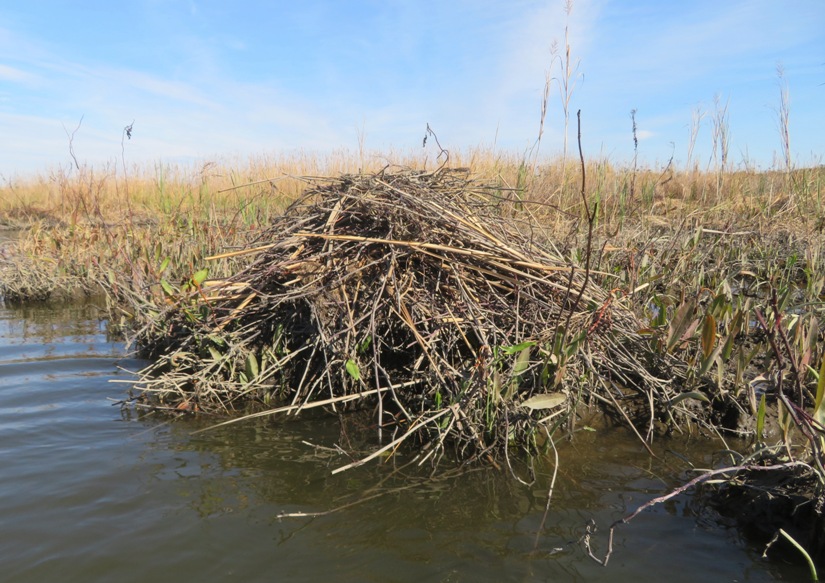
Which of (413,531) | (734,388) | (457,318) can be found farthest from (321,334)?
(734,388)

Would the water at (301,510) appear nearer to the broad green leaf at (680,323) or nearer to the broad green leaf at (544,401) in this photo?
the broad green leaf at (544,401)

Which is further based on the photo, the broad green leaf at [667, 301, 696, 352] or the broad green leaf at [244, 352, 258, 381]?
the broad green leaf at [244, 352, 258, 381]

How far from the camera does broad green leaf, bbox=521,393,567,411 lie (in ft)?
8.05

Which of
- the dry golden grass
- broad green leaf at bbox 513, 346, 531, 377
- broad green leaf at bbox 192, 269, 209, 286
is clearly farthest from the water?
the dry golden grass

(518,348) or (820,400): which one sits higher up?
(518,348)

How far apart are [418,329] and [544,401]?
2.59 ft

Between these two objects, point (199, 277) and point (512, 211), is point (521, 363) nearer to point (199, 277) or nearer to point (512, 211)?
point (199, 277)

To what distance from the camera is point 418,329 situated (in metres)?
3.00

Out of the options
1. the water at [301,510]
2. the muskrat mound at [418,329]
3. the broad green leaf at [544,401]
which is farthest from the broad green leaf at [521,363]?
the water at [301,510]

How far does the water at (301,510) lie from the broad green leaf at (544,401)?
35cm

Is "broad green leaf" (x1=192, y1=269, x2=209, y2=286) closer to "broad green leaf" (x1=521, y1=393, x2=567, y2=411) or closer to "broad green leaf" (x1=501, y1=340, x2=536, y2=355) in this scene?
"broad green leaf" (x1=501, y1=340, x2=536, y2=355)

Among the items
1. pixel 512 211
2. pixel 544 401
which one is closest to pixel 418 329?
pixel 544 401

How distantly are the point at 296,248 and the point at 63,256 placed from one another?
4.73 meters

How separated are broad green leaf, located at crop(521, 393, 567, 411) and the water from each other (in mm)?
347
